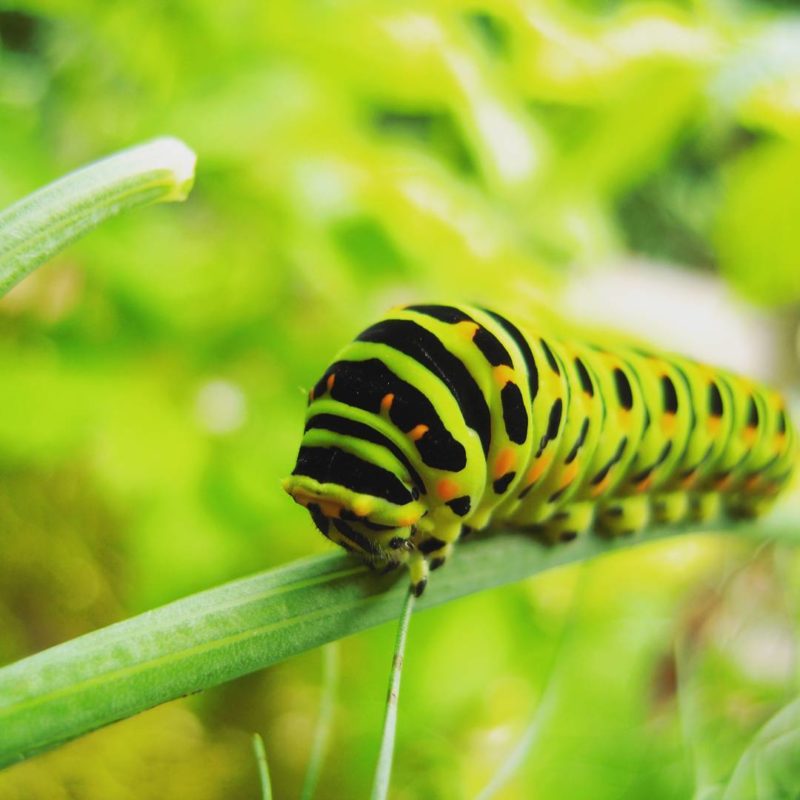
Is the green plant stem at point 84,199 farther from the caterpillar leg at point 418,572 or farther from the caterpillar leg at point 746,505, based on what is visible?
the caterpillar leg at point 746,505

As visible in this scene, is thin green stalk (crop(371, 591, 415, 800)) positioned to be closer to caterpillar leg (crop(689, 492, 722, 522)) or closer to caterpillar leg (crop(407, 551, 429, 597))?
caterpillar leg (crop(407, 551, 429, 597))

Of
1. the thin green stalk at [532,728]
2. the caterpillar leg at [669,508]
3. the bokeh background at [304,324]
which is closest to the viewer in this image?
the thin green stalk at [532,728]

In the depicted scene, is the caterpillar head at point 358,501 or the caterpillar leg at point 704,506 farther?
the caterpillar leg at point 704,506

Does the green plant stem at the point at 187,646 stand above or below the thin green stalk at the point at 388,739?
above

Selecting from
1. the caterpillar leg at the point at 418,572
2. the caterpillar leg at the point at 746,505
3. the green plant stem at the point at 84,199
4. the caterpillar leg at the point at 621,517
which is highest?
the green plant stem at the point at 84,199

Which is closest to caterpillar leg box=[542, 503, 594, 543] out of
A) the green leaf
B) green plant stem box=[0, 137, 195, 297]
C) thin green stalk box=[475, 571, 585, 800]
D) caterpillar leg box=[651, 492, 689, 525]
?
thin green stalk box=[475, 571, 585, 800]

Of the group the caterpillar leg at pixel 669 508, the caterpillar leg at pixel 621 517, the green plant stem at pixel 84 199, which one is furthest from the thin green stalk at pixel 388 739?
the caterpillar leg at pixel 669 508

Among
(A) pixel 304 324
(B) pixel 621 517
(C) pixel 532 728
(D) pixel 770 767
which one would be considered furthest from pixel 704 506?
(A) pixel 304 324

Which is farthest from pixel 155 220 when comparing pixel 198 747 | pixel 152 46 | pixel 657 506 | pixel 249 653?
pixel 249 653

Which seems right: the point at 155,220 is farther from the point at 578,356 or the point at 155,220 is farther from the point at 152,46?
the point at 578,356
